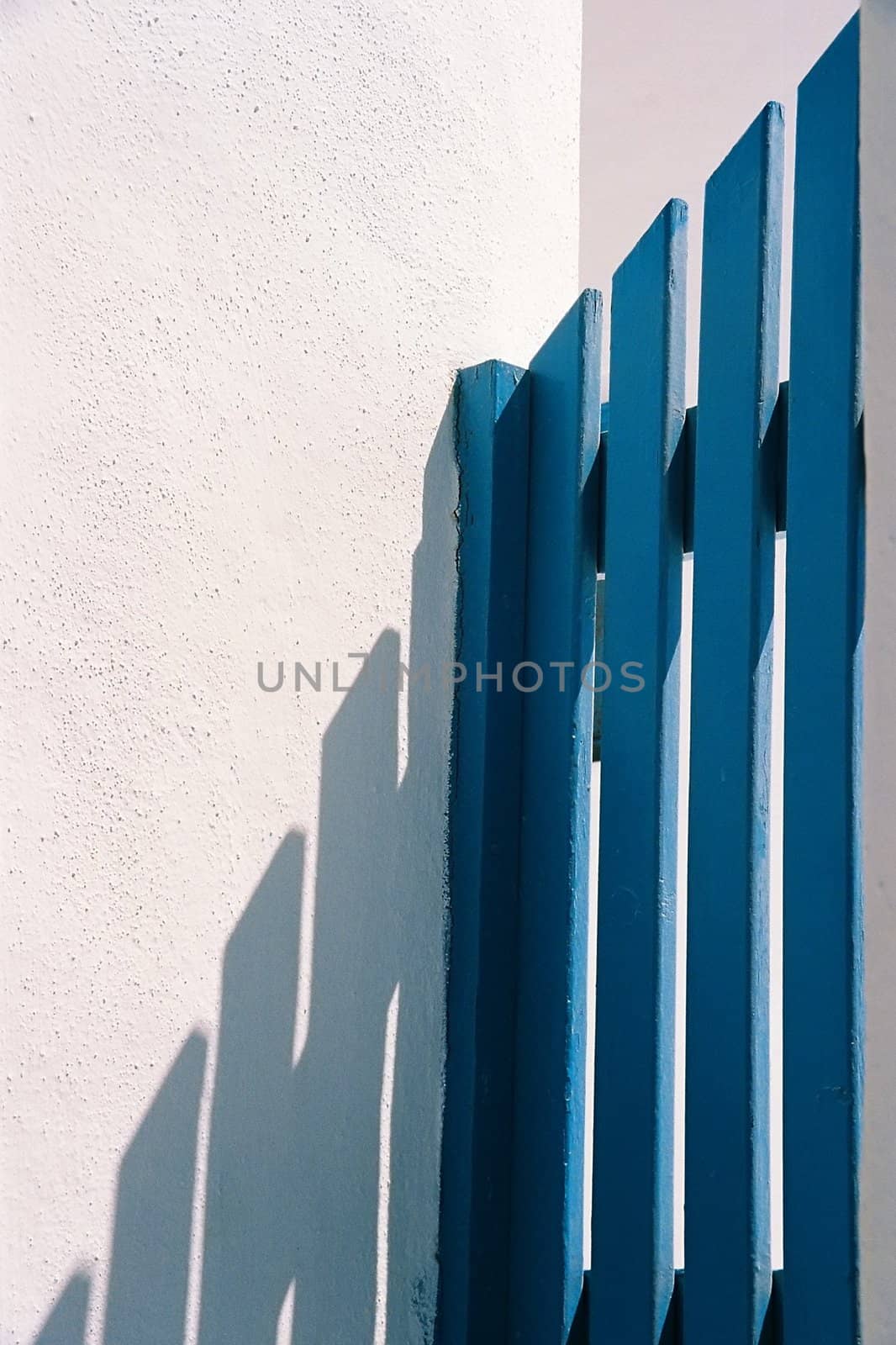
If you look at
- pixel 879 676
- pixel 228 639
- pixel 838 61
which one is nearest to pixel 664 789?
pixel 228 639

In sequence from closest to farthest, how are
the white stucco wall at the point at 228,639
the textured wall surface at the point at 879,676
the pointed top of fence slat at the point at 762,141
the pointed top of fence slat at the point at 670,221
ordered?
the textured wall surface at the point at 879,676 → the white stucco wall at the point at 228,639 → the pointed top of fence slat at the point at 762,141 → the pointed top of fence slat at the point at 670,221

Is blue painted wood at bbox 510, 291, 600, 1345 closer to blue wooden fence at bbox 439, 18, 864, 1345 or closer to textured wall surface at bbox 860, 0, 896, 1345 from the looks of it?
blue wooden fence at bbox 439, 18, 864, 1345

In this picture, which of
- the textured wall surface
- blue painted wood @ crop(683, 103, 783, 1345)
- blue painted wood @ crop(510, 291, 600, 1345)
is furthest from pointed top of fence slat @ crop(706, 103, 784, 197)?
the textured wall surface

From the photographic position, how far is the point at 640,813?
1335 mm

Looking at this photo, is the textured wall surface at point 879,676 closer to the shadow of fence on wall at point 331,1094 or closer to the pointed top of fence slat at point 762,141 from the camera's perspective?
the pointed top of fence slat at point 762,141

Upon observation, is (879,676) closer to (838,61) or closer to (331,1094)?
(838,61)

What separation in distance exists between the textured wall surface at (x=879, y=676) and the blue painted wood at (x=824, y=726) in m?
0.38

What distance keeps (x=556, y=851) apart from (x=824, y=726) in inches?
16.2

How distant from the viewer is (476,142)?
1.67 metres

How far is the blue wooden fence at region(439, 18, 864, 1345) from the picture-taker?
45.0 inches

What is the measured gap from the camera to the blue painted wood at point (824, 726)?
109 cm

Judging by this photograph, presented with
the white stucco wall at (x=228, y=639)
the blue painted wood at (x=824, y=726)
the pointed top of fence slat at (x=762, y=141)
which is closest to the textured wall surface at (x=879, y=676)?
the blue painted wood at (x=824, y=726)

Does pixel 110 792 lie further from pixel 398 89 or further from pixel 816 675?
pixel 398 89

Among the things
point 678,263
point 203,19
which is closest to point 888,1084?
point 678,263
